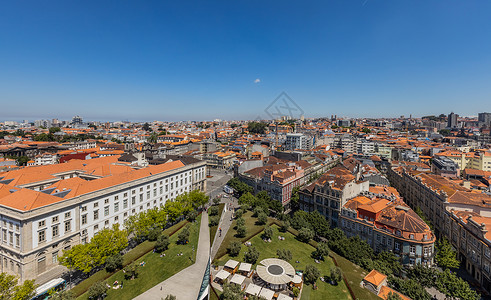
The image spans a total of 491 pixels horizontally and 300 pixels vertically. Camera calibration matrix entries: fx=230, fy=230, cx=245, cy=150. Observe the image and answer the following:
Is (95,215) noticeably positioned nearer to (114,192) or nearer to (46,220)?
(114,192)

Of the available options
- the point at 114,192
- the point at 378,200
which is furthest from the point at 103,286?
the point at 378,200

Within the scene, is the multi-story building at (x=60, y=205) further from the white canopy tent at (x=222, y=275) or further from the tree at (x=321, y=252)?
the tree at (x=321, y=252)

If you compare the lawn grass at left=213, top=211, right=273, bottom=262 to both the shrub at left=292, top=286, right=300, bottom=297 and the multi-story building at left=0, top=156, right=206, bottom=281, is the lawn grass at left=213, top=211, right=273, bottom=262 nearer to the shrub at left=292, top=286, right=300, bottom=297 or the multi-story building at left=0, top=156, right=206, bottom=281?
the shrub at left=292, top=286, right=300, bottom=297

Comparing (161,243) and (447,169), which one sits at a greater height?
(447,169)

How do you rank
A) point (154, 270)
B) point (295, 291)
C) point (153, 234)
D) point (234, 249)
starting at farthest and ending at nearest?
point (153, 234), point (234, 249), point (154, 270), point (295, 291)

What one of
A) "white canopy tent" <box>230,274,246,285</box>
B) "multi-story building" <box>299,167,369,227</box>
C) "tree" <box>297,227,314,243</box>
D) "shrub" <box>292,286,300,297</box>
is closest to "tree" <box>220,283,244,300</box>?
"white canopy tent" <box>230,274,246,285</box>

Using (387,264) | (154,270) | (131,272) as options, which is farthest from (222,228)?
(387,264)

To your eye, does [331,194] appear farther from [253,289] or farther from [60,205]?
[60,205]
